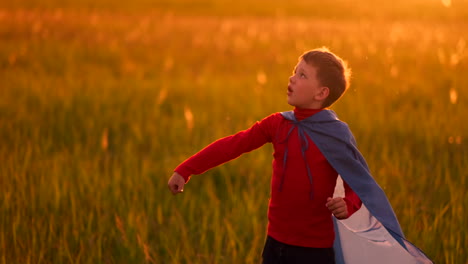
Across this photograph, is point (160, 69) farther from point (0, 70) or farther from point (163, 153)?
point (163, 153)

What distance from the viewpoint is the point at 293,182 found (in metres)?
1.69

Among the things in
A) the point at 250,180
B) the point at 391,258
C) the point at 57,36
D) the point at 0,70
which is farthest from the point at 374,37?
the point at 391,258

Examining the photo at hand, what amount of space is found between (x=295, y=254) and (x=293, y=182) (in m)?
Result: 0.24

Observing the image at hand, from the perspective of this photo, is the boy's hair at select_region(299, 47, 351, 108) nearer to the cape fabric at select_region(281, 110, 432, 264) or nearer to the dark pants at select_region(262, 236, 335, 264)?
the cape fabric at select_region(281, 110, 432, 264)

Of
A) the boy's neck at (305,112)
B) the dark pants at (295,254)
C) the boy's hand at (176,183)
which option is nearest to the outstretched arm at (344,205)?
the dark pants at (295,254)

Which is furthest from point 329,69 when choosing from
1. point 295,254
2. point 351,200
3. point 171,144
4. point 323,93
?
point 171,144

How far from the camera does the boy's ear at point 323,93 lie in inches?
66.8

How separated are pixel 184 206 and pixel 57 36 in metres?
5.86

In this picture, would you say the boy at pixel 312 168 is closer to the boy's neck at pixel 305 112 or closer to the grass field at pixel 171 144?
the boy's neck at pixel 305 112

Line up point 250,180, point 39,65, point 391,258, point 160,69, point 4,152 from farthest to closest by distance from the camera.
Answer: point 160,69, point 39,65, point 4,152, point 250,180, point 391,258

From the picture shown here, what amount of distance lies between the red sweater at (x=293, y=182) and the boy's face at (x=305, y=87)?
0.15 ft

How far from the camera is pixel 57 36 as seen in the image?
7.86 m

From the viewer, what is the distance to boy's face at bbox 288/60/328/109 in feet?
5.53

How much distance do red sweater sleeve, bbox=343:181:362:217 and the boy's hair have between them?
12.3 inches
